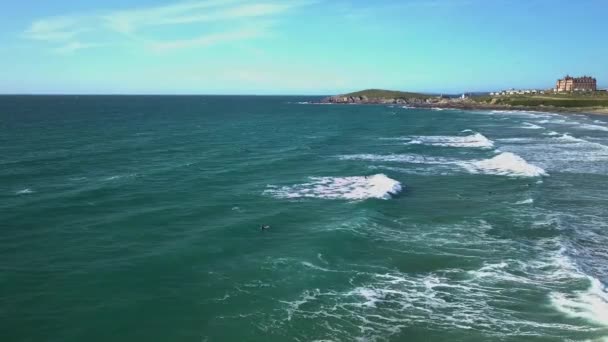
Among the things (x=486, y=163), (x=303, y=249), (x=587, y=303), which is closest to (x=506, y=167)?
(x=486, y=163)

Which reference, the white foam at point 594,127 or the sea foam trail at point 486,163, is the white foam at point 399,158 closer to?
the sea foam trail at point 486,163

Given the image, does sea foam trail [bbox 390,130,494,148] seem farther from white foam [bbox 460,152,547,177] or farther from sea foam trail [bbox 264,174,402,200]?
sea foam trail [bbox 264,174,402,200]

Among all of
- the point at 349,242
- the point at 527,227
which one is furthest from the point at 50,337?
the point at 527,227

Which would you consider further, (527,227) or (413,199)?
(413,199)

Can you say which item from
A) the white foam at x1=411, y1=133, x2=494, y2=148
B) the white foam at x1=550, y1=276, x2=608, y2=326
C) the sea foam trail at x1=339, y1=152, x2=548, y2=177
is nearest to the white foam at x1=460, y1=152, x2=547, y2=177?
the sea foam trail at x1=339, y1=152, x2=548, y2=177

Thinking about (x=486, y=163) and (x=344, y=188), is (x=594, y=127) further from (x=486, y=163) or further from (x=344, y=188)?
(x=344, y=188)

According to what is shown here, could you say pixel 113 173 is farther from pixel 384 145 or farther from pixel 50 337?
pixel 384 145
